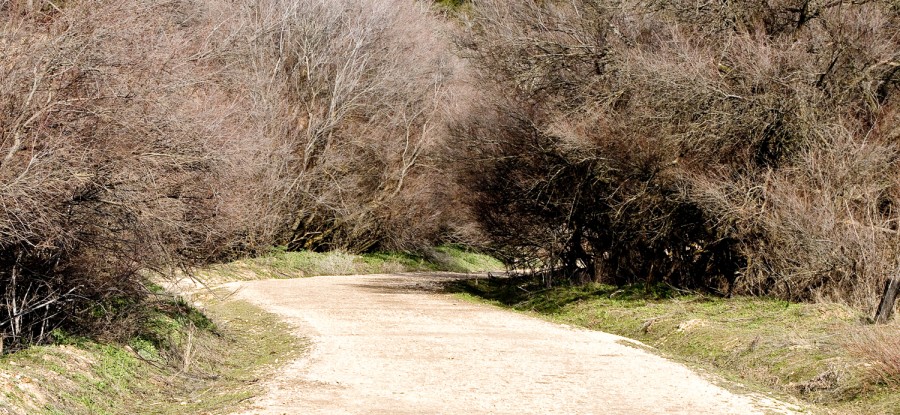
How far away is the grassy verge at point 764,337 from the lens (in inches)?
417

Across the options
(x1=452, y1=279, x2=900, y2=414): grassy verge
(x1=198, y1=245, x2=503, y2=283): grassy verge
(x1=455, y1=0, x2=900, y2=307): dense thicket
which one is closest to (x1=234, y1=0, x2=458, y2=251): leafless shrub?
(x1=198, y1=245, x2=503, y2=283): grassy verge

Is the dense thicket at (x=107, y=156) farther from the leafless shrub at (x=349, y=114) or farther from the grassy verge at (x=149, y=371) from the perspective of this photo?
the leafless shrub at (x=349, y=114)

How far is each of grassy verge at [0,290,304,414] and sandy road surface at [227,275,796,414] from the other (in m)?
0.63

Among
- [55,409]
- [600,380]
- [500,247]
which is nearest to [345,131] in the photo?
[500,247]

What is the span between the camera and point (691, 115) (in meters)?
18.6

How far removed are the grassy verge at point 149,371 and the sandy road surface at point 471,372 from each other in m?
Answer: 0.63

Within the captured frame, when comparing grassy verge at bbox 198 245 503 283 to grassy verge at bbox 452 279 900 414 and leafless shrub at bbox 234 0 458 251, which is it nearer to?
leafless shrub at bbox 234 0 458 251

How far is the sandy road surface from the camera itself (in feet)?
33.3

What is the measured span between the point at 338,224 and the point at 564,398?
1125 inches

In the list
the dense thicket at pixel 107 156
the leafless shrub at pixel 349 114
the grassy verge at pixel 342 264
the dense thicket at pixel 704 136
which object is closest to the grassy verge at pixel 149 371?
the dense thicket at pixel 107 156

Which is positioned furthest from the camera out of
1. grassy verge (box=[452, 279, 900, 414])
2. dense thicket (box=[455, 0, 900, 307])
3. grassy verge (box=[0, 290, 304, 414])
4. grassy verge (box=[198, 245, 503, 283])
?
grassy verge (box=[198, 245, 503, 283])

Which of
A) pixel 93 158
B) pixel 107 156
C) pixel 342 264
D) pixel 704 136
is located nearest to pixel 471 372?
pixel 107 156

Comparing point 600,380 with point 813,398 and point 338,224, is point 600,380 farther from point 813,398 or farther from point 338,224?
point 338,224

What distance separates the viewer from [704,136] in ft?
60.1
